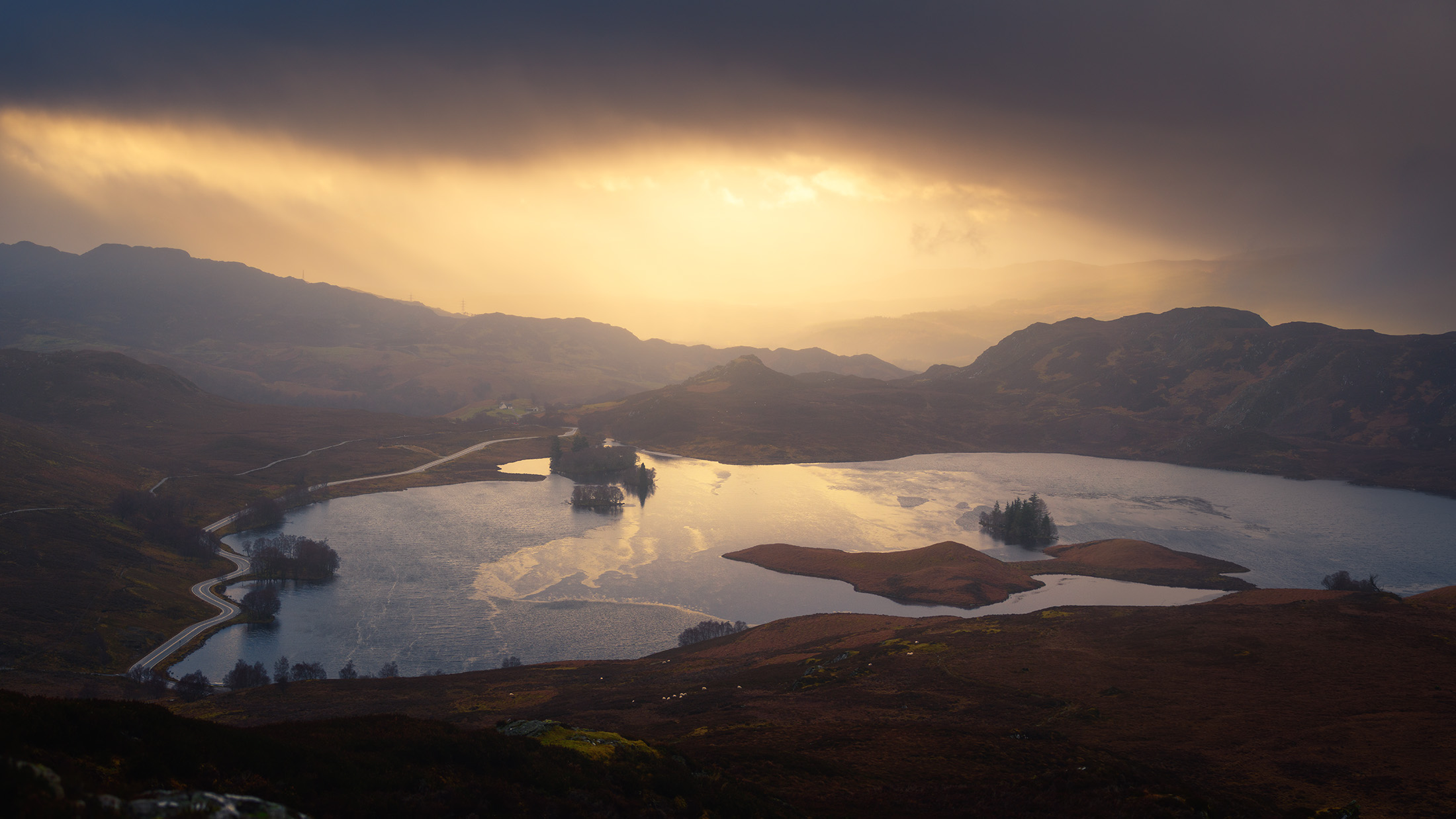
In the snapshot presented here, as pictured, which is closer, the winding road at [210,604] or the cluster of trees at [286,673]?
the cluster of trees at [286,673]

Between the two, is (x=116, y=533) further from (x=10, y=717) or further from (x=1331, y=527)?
(x=1331, y=527)

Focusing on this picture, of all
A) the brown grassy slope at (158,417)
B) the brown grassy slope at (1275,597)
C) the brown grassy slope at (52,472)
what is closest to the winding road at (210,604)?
the brown grassy slope at (52,472)

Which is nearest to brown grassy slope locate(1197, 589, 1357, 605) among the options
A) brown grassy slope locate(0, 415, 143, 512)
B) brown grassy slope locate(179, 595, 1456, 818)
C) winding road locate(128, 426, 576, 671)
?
brown grassy slope locate(179, 595, 1456, 818)

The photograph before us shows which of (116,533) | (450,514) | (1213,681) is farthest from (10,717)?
(450,514)

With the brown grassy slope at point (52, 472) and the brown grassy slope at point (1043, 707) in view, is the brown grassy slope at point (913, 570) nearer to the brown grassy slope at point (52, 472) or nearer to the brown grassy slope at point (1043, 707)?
the brown grassy slope at point (1043, 707)

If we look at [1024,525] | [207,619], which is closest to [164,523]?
[207,619]

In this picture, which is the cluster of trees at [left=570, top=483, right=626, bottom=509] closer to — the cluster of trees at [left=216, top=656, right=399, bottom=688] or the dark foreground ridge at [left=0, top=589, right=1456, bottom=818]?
the cluster of trees at [left=216, top=656, right=399, bottom=688]

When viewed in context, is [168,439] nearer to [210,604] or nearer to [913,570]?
[210,604]
